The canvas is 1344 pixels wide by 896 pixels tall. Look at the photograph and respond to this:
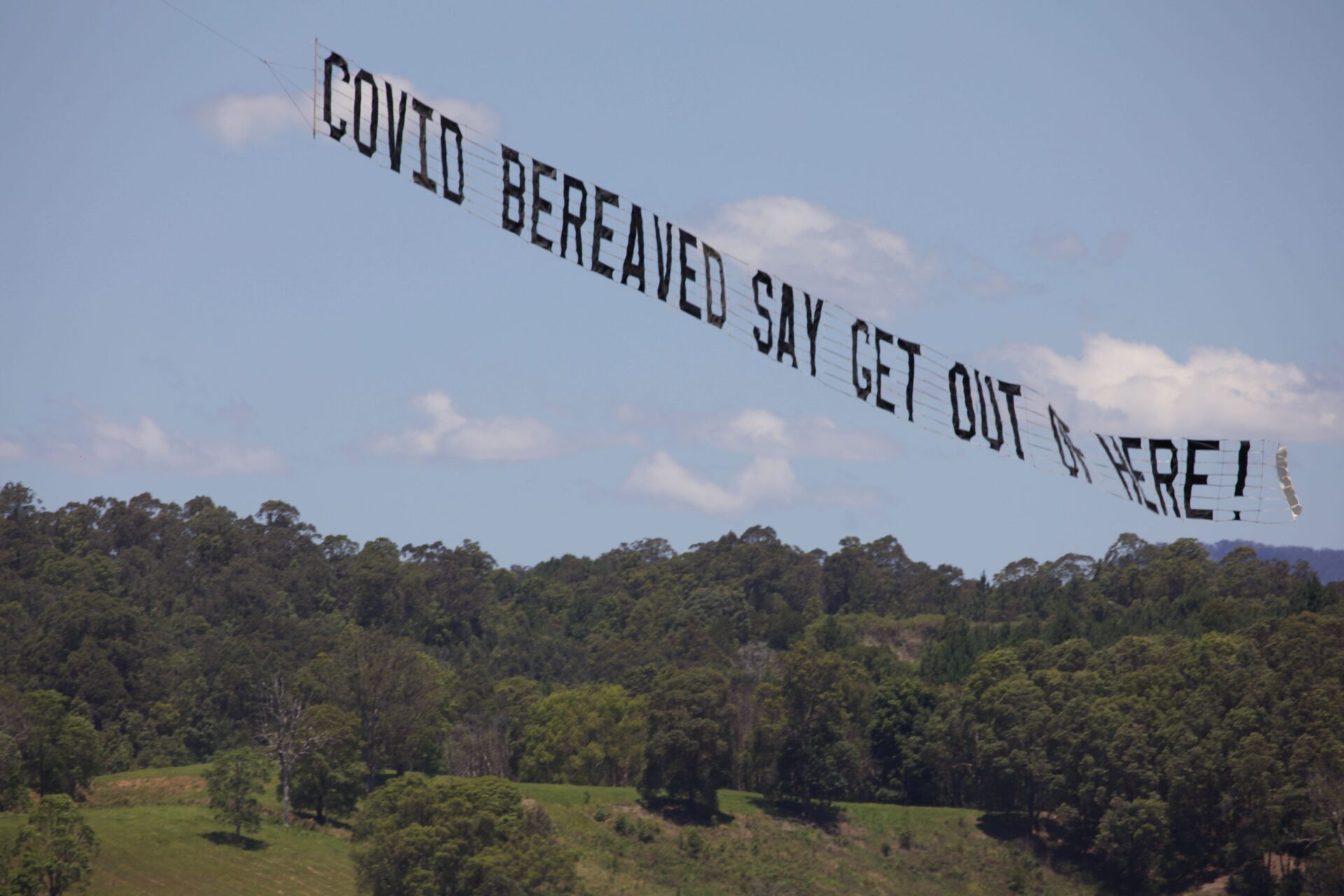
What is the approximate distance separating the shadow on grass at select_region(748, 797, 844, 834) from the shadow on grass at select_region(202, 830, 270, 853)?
35219 mm

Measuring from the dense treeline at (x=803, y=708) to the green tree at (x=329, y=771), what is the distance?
157 millimetres

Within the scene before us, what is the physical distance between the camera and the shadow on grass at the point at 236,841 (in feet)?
282

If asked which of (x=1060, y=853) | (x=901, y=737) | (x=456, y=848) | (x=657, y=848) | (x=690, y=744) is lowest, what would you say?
(x=657, y=848)

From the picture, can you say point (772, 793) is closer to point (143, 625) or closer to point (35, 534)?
point (143, 625)

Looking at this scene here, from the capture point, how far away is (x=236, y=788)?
3403 inches

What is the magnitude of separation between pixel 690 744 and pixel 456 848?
32.0m

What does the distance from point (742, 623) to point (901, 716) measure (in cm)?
7361

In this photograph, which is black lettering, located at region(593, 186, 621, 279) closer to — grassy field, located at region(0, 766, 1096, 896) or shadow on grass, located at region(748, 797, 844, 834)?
grassy field, located at region(0, 766, 1096, 896)

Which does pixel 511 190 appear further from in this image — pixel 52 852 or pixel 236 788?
pixel 236 788

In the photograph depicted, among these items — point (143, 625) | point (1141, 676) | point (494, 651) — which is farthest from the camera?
point (494, 651)

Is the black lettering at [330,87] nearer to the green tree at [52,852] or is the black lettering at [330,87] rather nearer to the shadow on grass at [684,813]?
the green tree at [52,852]

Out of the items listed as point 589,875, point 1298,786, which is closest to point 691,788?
point 589,875

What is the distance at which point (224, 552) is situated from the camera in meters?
187

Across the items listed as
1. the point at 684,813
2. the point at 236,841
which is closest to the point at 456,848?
the point at 236,841
